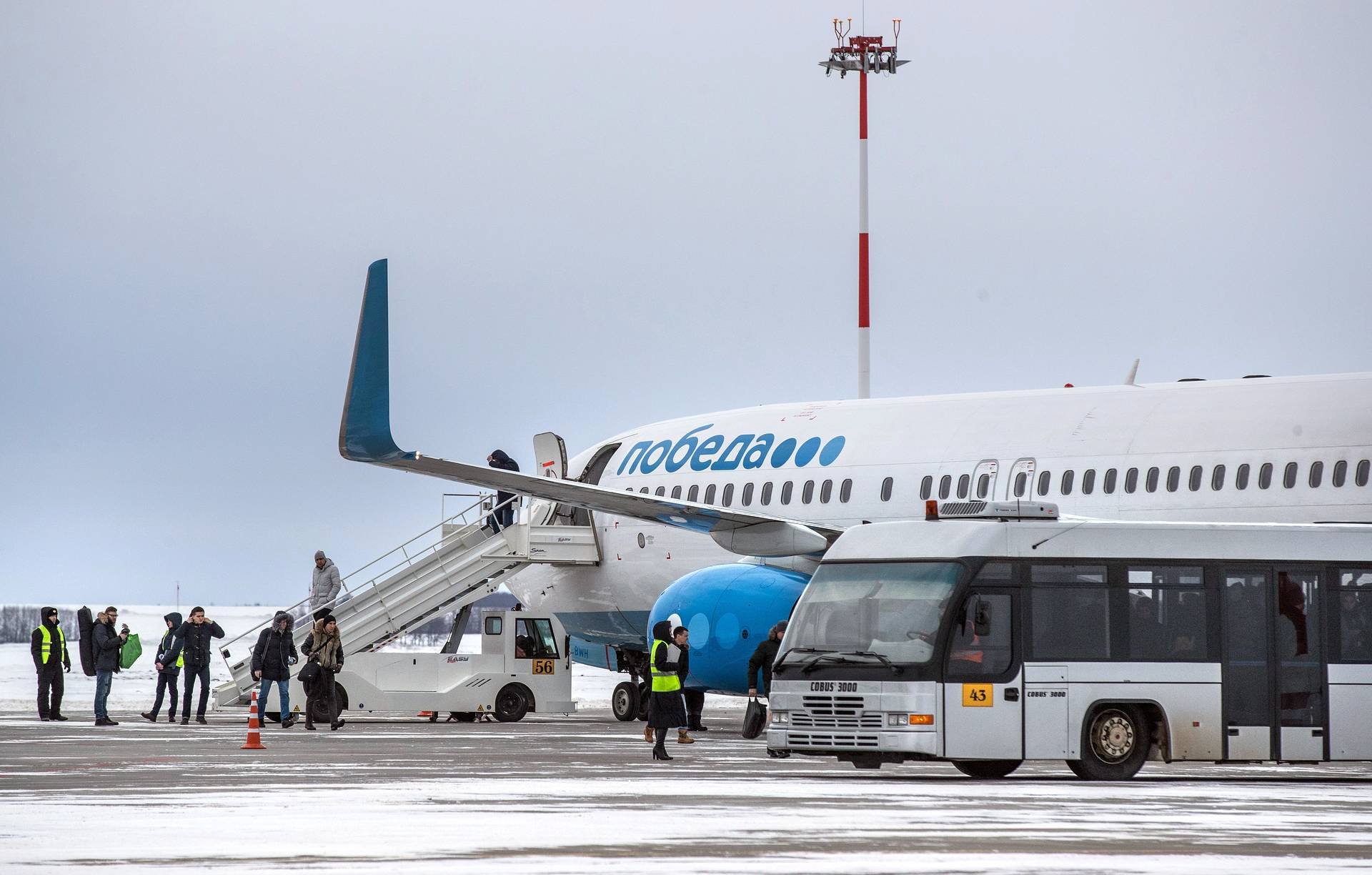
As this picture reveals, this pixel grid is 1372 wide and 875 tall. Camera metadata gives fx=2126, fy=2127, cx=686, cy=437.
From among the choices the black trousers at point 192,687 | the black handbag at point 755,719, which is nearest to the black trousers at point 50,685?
the black trousers at point 192,687

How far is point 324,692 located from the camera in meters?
30.3

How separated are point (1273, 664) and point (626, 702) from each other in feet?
49.8

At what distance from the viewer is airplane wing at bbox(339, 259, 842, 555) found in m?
25.3

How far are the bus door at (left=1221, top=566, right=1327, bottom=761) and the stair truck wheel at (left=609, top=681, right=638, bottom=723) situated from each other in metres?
14.8

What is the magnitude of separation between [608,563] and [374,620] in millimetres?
4087

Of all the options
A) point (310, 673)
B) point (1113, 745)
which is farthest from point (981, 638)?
point (310, 673)

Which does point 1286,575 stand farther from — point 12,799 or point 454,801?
point 12,799

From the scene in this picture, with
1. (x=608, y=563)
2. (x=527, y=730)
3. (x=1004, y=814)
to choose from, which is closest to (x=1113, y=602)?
(x=1004, y=814)

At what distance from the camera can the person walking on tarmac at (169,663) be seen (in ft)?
104

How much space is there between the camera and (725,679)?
26.9m

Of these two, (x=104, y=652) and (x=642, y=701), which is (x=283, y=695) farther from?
(x=642, y=701)

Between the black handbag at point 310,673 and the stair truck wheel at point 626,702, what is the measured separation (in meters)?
5.72

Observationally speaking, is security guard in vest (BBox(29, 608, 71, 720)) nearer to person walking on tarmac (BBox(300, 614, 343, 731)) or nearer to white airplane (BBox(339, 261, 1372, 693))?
person walking on tarmac (BBox(300, 614, 343, 731))

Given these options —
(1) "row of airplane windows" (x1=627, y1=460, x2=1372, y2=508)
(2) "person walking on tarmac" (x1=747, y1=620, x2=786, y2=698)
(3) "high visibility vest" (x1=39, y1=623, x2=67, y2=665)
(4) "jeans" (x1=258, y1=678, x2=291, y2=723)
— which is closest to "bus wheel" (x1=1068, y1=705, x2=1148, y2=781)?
(2) "person walking on tarmac" (x1=747, y1=620, x2=786, y2=698)
